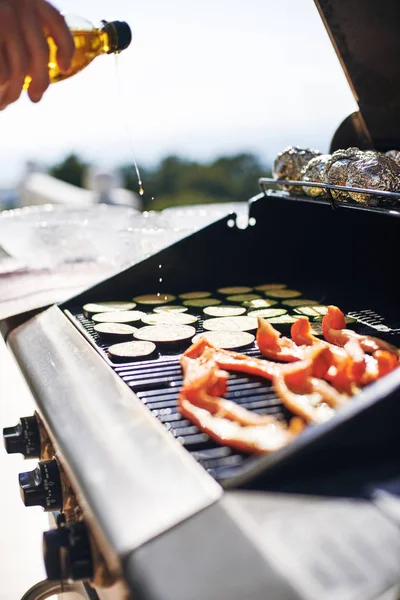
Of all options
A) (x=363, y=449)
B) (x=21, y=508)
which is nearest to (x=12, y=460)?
(x=21, y=508)

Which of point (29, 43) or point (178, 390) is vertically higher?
point (29, 43)

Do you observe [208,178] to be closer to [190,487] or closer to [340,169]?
[340,169]

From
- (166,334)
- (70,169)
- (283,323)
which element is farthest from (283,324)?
(70,169)

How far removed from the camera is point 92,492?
992 mm

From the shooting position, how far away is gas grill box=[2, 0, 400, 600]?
79 cm

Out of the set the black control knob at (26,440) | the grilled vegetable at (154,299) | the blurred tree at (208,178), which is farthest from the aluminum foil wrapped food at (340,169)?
the blurred tree at (208,178)

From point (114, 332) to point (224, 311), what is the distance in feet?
1.55

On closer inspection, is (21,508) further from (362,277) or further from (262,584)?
(262,584)

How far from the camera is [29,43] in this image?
1259 mm

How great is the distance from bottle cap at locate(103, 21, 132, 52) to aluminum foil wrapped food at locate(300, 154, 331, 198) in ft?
2.80

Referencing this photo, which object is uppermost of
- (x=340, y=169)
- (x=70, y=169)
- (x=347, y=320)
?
(x=340, y=169)

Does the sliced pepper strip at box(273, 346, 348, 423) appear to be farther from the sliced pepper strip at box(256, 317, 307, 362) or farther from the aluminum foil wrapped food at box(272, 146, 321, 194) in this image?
the aluminum foil wrapped food at box(272, 146, 321, 194)

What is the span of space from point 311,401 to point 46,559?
0.63m

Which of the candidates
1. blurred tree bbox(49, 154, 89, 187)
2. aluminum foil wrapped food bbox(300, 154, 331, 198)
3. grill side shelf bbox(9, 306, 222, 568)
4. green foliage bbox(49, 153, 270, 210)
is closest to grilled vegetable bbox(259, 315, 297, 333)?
aluminum foil wrapped food bbox(300, 154, 331, 198)
